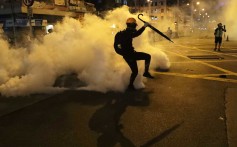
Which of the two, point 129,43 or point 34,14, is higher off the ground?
point 34,14


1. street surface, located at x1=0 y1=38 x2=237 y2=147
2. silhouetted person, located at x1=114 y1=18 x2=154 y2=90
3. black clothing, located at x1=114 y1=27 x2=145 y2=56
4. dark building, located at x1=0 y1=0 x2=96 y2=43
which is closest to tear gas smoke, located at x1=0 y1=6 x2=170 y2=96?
silhouetted person, located at x1=114 y1=18 x2=154 y2=90

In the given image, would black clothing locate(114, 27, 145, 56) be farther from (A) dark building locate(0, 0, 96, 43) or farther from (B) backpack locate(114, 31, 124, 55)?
(A) dark building locate(0, 0, 96, 43)

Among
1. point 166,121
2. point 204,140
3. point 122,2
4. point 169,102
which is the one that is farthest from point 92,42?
point 122,2

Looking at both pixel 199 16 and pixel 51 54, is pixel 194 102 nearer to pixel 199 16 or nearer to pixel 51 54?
pixel 51 54

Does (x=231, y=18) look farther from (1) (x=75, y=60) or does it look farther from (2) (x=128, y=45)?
(2) (x=128, y=45)

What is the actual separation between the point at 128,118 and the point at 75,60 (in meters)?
4.84

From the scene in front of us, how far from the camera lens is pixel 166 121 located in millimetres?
5344

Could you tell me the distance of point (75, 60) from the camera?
9.95m

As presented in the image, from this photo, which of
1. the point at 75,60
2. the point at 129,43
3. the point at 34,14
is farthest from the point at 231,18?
the point at 129,43

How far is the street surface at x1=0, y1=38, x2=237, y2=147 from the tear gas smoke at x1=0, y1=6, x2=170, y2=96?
0.65 meters

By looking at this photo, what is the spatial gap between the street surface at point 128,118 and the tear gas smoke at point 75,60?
648 mm

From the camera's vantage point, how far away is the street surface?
459 cm

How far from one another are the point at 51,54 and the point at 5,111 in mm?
3654

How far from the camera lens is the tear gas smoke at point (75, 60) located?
8.05m
